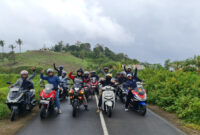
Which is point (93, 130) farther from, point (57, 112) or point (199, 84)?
point (199, 84)

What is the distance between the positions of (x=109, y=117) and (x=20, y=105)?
3774 millimetres

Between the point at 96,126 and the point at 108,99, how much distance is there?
5.87 ft

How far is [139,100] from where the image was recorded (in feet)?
30.4

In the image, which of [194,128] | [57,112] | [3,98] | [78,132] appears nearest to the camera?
[78,132]

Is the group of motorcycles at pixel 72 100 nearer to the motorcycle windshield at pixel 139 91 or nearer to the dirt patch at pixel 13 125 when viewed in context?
the motorcycle windshield at pixel 139 91

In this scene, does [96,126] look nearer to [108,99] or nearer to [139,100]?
[108,99]

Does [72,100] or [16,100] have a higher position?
[16,100]

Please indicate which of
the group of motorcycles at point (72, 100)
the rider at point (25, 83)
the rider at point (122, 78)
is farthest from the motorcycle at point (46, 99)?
the rider at point (122, 78)

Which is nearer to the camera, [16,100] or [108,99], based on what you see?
[16,100]

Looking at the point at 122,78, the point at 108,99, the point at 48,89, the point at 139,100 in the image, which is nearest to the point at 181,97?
the point at 139,100

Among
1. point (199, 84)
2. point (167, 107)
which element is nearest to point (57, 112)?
point (167, 107)

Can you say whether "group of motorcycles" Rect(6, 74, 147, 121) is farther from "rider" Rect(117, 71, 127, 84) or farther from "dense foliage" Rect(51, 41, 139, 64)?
"dense foliage" Rect(51, 41, 139, 64)

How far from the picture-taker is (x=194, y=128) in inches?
306

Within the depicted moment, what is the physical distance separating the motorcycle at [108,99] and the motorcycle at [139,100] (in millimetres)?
1210
